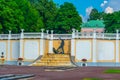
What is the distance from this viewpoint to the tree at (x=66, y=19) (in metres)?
78.3

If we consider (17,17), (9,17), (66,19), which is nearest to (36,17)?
(66,19)

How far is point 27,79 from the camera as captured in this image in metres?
25.2

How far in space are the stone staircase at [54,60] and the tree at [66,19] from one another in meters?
21.2

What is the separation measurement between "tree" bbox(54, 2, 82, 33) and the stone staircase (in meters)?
21.2

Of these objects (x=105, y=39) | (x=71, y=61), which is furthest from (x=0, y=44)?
(x=105, y=39)

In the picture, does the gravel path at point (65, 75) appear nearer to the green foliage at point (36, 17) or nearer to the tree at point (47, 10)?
the green foliage at point (36, 17)

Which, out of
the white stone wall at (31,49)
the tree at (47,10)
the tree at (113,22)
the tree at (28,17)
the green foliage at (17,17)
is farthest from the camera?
the tree at (47,10)

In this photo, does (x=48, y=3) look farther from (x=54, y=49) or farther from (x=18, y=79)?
(x=18, y=79)

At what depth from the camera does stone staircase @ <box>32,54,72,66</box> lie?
182 feet

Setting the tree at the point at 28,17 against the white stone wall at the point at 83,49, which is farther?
the tree at the point at 28,17

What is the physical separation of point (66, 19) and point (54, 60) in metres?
23.0

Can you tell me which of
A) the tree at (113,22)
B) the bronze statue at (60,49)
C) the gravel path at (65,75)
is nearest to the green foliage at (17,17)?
the bronze statue at (60,49)

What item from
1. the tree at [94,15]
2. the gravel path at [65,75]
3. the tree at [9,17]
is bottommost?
the gravel path at [65,75]

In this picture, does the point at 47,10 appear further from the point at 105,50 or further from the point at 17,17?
the point at 105,50
